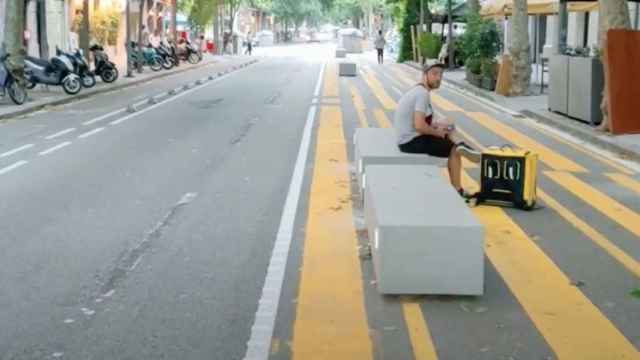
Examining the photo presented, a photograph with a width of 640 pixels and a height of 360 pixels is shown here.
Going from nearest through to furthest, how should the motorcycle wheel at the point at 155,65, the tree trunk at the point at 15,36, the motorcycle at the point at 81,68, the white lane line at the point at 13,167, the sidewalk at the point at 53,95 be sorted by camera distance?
1. the white lane line at the point at 13,167
2. the sidewalk at the point at 53,95
3. the tree trunk at the point at 15,36
4. the motorcycle at the point at 81,68
5. the motorcycle wheel at the point at 155,65

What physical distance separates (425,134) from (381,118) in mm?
9428

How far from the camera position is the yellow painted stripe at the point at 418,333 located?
5541mm

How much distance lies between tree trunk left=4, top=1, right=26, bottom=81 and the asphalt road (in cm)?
830

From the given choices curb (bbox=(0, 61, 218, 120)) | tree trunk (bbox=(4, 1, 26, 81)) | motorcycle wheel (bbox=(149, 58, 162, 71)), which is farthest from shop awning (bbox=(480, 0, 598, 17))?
motorcycle wheel (bbox=(149, 58, 162, 71))

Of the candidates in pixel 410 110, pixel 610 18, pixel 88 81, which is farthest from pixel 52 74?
pixel 410 110

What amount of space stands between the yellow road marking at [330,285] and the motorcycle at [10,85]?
13050mm

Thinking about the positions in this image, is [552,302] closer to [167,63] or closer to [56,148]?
[56,148]

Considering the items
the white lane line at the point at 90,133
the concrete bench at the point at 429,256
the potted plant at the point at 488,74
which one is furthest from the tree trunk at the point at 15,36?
the concrete bench at the point at 429,256

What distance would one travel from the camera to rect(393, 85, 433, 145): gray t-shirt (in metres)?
10.2

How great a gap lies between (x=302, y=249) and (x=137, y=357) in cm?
280

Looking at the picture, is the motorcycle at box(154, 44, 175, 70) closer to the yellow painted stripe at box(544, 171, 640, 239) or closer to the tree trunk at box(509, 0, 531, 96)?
the tree trunk at box(509, 0, 531, 96)

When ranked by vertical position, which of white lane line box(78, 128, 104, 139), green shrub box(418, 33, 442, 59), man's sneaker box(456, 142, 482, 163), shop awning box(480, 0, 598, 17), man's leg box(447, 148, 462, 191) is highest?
shop awning box(480, 0, 598, 17)

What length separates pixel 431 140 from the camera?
10352 millimetres

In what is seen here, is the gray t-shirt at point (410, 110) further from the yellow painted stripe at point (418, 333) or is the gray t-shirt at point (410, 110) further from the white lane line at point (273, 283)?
the yellow painted stripe at point (418, 333)
